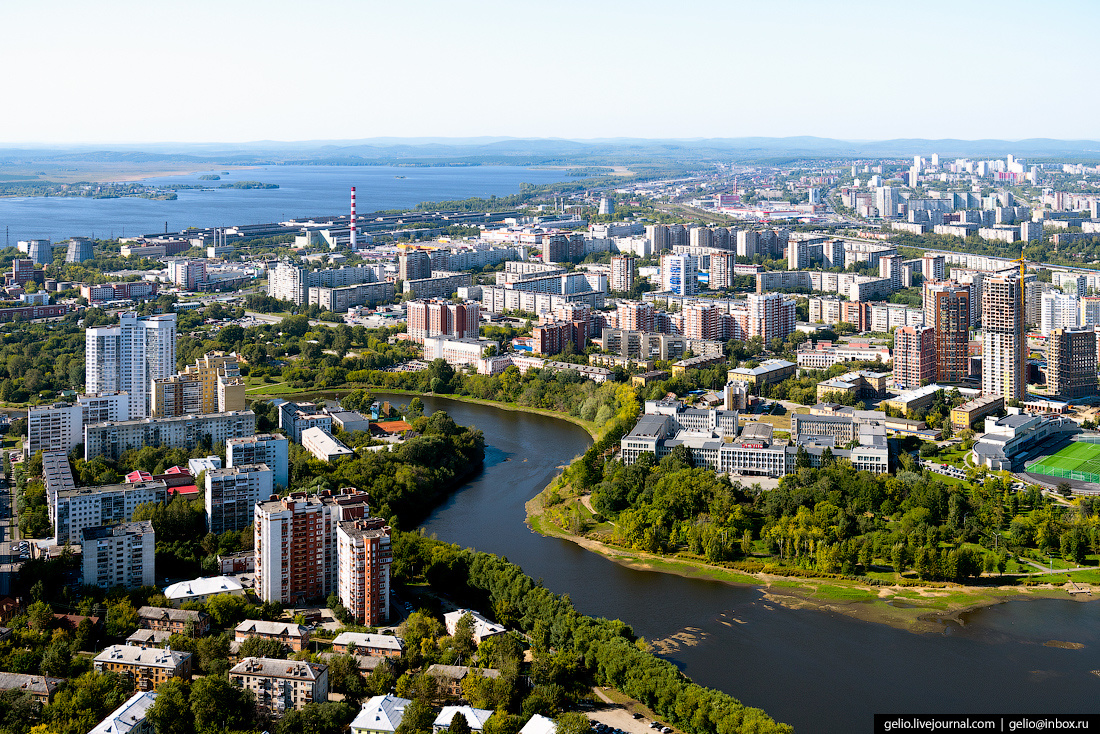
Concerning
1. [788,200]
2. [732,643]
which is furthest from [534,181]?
[732,643]

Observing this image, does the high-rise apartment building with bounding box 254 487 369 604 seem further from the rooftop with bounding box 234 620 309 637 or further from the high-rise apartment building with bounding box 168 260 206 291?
the high-rise apartment building with bounding box 168 260 206 291

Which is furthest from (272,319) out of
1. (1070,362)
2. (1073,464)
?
(1073,464)

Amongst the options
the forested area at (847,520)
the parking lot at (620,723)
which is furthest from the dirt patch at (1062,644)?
the parking lot at (620,723)

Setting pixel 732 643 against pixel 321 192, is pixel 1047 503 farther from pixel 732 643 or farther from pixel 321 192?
pixel 321 192

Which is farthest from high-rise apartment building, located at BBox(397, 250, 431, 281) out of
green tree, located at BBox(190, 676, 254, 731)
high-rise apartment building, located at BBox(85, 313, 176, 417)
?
green tree, located at BBox(190, 676, 254, 731)

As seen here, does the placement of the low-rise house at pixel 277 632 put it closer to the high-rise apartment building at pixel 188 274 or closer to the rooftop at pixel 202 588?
the rooftop at pixel 202 588

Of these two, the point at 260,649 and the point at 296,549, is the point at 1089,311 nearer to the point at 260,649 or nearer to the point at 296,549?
the point at 296,549
